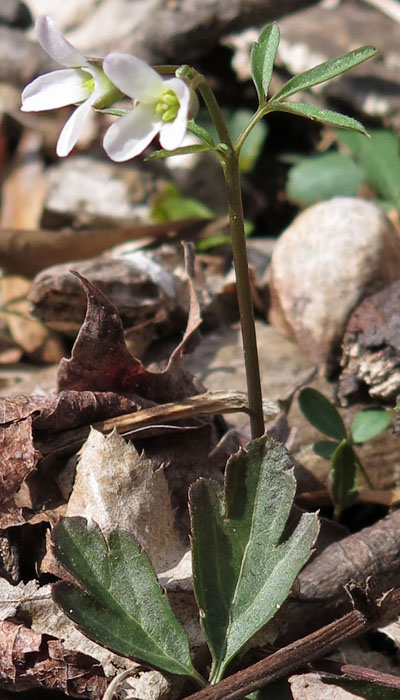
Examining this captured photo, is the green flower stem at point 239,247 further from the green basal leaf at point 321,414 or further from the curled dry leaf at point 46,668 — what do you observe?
the curled dry leaf at point 46,668

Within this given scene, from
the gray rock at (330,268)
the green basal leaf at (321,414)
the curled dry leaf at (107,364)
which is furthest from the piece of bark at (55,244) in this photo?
the green basal leaf at (321,414)

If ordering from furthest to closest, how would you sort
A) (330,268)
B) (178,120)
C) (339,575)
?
(330,268) → (339,575) → (178,120)

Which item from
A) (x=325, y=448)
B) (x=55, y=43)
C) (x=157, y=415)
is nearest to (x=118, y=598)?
(x=157, y=415)

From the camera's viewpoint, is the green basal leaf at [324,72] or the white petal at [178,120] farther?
the green basal leaf at [324,72]

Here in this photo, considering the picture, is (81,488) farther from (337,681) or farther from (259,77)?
(259,77)

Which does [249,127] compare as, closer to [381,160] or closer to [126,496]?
[126,496]

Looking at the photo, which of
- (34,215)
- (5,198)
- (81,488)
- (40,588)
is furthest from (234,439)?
(5,198)
